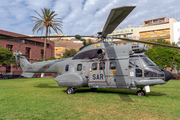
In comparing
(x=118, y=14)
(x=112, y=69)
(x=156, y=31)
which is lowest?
(x=112, y=69)

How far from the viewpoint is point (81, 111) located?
561 cm

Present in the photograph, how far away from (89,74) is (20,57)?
832 cm

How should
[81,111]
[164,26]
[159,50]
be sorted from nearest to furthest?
[81,111]
[159,50]
[164,26]

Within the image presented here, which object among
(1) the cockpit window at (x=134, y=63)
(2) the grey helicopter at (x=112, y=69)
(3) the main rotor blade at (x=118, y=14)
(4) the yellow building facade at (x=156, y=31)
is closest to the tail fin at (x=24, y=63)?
(2) the grey helicopter at (x=112, y=69)

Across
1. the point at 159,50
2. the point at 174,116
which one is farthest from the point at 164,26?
the point at 174,116

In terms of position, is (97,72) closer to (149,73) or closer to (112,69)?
(112,69)

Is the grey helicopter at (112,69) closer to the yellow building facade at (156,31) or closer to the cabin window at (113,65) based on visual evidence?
the cabin window at (113,65)

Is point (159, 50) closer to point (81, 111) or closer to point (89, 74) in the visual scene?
point (89, 74)

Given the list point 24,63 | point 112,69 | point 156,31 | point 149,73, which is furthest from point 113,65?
point 156,31

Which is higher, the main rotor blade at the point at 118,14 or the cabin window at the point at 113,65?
the main rotor blade at the point at 118,14

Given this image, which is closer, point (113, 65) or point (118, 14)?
→ point (118, 14)

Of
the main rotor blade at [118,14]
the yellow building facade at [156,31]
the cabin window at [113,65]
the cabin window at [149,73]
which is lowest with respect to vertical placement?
the cabin window at [149,73]

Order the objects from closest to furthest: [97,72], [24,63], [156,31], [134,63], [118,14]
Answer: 1. [118,14]
2. [134,63]
3. [97,72]
4. [24,63]
5. [156,31]

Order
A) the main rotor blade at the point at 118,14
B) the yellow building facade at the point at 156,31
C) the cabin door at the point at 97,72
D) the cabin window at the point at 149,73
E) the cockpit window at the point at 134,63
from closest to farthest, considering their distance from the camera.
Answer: the main rotor blade at the point at 118,14
the cabin window at the point at 149,73
the cockpit window at the point at 134,63
the cabin door at the point at 97,72
the yellow building facade at the point at 156,31
